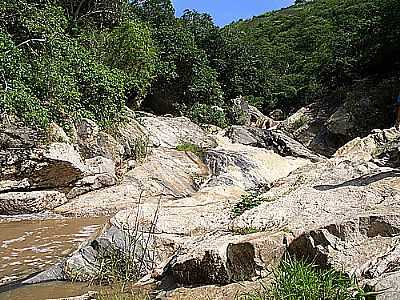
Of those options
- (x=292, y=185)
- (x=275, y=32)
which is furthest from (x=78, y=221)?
(x=275, y=32)

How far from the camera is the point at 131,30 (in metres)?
21.4

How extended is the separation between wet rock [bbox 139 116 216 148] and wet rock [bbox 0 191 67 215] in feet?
20.1

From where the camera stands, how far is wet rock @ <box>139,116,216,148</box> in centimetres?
2011

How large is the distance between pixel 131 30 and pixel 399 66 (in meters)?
14.8

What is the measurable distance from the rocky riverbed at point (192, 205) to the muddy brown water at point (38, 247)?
4 cm

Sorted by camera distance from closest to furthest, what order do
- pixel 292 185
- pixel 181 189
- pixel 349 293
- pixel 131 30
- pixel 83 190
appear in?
pixel 349 293
pixel 292 185
pixel 83 190
pixel 181 189
pixel 131 30

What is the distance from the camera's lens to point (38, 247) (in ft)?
32.5

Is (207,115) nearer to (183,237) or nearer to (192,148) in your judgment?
(192,148)

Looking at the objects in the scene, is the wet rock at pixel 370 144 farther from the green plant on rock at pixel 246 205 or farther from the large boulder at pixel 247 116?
the large boulder at pixel 247 116

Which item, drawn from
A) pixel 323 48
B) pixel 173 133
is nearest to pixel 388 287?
pixel 173 133

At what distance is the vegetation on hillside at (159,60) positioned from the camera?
1406cm

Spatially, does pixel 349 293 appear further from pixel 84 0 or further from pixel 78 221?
pixel 84 0

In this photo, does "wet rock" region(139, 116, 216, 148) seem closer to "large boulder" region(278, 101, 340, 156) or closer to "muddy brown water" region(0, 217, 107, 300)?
"large boulder" region(278, 101, 340, 156)

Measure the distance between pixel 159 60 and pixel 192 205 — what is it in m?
19.0
